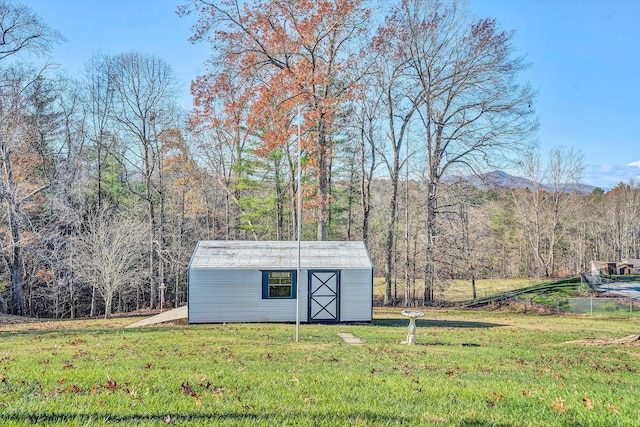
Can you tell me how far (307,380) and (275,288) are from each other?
470 inches

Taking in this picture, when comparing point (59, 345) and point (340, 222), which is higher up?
point (340, 222)

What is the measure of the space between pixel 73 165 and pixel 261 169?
12045 millimetres

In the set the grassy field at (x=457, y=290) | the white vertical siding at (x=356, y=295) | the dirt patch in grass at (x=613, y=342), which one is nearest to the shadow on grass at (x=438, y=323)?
the white vertical siding at (x=356, y=295)

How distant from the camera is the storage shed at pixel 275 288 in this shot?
1777 centimetres

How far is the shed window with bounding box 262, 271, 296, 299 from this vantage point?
706 inches

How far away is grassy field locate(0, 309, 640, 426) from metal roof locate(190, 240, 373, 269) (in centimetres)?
398

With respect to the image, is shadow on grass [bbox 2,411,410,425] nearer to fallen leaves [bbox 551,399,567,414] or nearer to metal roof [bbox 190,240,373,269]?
fallen leaves [bbox 551,399,567,414]

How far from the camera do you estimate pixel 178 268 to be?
30312mm

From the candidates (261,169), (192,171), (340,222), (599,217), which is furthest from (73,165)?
(599,217)

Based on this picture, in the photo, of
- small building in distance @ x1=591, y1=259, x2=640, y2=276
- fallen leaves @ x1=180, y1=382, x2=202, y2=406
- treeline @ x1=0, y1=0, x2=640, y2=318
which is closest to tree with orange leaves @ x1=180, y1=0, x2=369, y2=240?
treeline @ x1=0, y1=0, x2=640, y2=318

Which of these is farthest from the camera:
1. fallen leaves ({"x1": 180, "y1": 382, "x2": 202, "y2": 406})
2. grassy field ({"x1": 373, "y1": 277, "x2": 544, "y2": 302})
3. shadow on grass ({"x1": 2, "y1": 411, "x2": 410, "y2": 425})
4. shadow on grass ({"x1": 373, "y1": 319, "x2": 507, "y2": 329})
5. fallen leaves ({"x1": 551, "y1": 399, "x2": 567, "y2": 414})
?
grassy field ({"x1": 373, "y1": 277, "x2": 544, "y2": 302})

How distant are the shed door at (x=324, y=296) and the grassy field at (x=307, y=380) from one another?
3533mm

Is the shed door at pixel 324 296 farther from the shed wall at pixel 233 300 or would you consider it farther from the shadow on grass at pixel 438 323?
the shadow on grass at pixel 438 323

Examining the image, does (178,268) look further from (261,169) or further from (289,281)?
(289,281)
